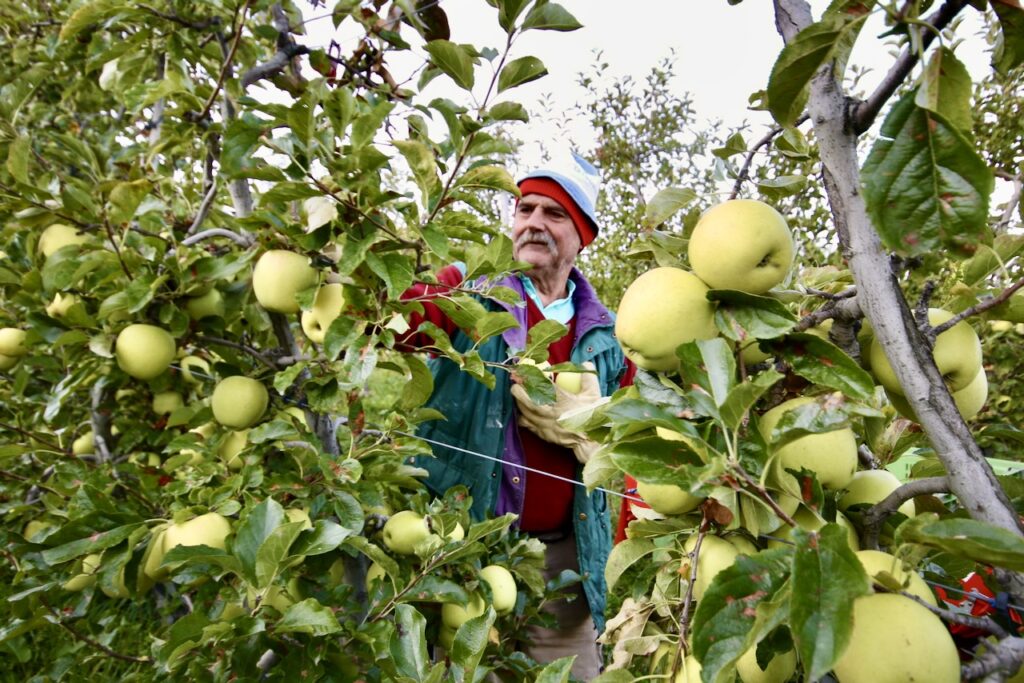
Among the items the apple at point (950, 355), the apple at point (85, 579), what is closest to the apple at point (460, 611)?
the apple at point (85, 579)

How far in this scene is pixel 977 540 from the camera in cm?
45

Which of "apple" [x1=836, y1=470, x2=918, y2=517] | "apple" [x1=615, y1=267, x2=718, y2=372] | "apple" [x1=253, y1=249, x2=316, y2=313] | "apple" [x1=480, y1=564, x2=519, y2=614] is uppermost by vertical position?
"apple" [x1=615, y1=267, x2=718, y2=372]

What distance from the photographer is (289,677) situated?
0.96m

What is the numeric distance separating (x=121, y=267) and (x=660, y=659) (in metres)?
1.22

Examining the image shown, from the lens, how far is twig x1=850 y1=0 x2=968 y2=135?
0.50 metres

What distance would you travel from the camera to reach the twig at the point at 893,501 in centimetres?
56

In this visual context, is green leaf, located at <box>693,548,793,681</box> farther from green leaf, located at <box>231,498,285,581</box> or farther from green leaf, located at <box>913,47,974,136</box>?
green leaf, located at <box>231,498,285,581</box>

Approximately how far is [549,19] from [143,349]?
106 centimetres

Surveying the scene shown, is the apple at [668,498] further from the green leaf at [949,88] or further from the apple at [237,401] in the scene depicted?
the apple at [237,401]

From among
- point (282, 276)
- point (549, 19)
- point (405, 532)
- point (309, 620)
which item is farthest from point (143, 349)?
point (549, 19)

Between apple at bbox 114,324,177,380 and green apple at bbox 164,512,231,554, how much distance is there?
15.9 inches

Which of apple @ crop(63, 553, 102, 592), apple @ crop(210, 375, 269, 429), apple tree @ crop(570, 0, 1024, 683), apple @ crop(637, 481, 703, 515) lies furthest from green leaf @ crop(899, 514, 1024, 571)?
apple @ crop(63, 553, 102, 592)

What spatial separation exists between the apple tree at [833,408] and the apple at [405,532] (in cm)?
62

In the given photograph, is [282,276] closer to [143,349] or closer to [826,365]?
[143,349]
